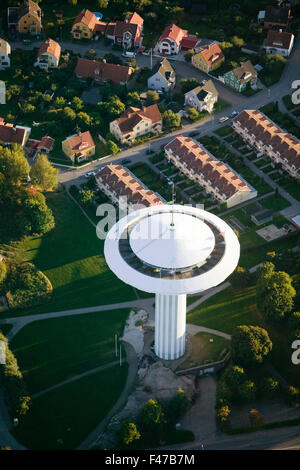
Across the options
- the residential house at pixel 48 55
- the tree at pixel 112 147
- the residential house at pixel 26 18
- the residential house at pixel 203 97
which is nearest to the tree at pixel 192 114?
the residential house at pixel 203 97

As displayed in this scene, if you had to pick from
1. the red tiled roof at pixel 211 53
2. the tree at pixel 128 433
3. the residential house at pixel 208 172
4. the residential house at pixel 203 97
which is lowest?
the tree at pixel 128 433

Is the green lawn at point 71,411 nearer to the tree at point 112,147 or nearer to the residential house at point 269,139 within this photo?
the tree at point 112,147

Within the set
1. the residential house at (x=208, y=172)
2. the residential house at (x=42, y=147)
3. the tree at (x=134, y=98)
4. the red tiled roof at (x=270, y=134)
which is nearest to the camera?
the residential house at (x=208, y=172)

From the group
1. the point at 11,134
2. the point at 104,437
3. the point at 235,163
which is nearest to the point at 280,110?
the point at 235,163

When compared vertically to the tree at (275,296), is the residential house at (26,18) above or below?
above

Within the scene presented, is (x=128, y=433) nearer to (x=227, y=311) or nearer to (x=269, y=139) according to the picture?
(x=227, y=311)
